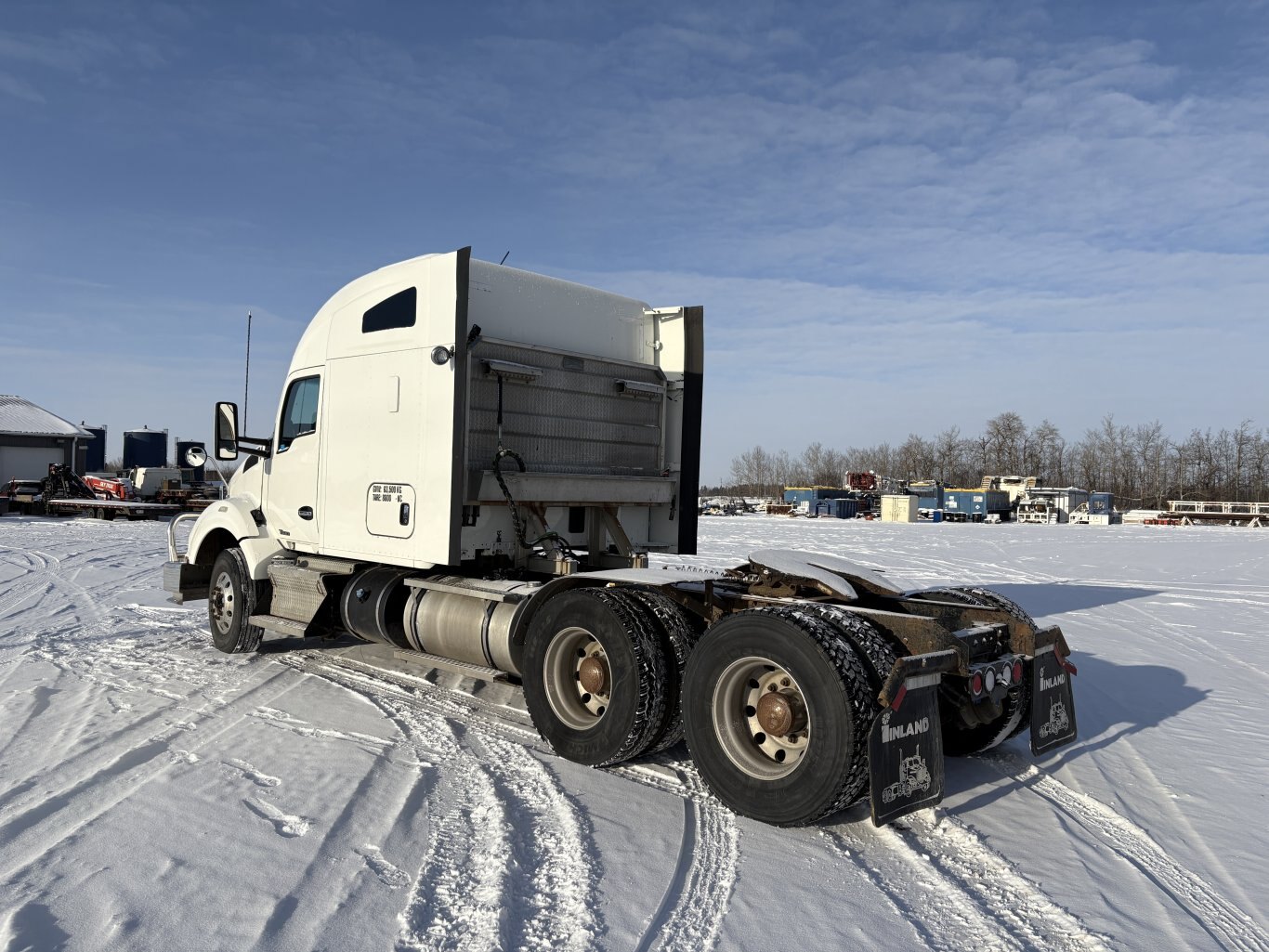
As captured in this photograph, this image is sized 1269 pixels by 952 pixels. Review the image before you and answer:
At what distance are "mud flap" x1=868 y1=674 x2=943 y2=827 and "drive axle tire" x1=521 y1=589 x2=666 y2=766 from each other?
4.88 ft

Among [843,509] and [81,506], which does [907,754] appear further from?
[843,509]

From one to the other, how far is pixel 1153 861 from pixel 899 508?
166ft

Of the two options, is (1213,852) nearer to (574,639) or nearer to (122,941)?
(574,639)

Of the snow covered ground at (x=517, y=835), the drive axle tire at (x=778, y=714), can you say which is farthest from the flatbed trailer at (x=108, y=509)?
the drive axle tire at (x=778, y=714)

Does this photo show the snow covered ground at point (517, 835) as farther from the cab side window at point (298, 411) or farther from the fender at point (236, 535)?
the cab side window at point (298, 411)

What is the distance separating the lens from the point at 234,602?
898cm

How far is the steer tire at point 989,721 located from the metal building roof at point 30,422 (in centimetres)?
5143

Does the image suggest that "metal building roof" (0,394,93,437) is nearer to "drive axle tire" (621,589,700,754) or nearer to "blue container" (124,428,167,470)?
"blue container" (124,428,167,470)

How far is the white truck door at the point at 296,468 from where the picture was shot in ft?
27.5

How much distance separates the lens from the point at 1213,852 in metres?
4.29

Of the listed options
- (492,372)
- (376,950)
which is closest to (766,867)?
(376,950)

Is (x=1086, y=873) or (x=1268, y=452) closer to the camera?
(x=1086, y=873)

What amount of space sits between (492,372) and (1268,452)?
101m

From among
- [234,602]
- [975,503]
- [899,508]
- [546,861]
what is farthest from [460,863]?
[975,503]
